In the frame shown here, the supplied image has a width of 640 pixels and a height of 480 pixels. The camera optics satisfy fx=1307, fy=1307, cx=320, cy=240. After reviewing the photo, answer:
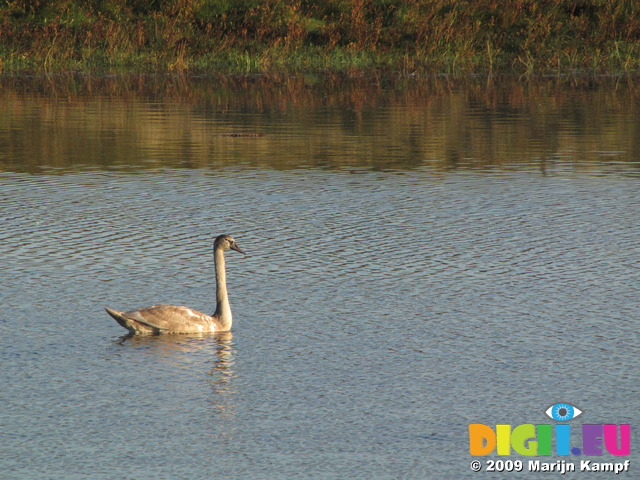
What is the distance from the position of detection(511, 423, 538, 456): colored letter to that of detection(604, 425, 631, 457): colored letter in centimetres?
38

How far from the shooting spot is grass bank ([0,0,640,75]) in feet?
126

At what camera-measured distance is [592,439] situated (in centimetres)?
699

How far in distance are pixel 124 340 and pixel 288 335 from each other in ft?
3.81

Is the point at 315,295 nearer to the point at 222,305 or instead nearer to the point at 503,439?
the point at 222,305

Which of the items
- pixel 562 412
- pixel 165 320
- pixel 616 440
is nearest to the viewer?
pixel 616 440

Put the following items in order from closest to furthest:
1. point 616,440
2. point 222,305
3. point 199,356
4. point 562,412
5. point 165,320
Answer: point 616,440
point 562,412
point 199,356
point 165,320
point 222,305

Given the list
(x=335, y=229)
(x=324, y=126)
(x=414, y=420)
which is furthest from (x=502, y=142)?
(x=414, y=420)

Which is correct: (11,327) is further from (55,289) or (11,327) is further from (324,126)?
(324,126)

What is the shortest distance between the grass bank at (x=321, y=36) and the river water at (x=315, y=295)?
15.7 meters

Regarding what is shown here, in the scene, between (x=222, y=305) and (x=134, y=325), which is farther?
(x=222, y=305)

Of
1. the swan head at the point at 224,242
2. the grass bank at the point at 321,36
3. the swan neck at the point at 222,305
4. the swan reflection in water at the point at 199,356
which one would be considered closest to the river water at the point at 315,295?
the swan reflection in water at the point at 199,356

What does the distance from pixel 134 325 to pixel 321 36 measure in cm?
3255

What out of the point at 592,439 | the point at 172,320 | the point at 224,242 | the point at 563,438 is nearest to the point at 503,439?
the point at 563,438

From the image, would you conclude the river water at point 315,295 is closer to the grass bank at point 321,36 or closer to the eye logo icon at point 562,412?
the eye logo icon at point 562,412
